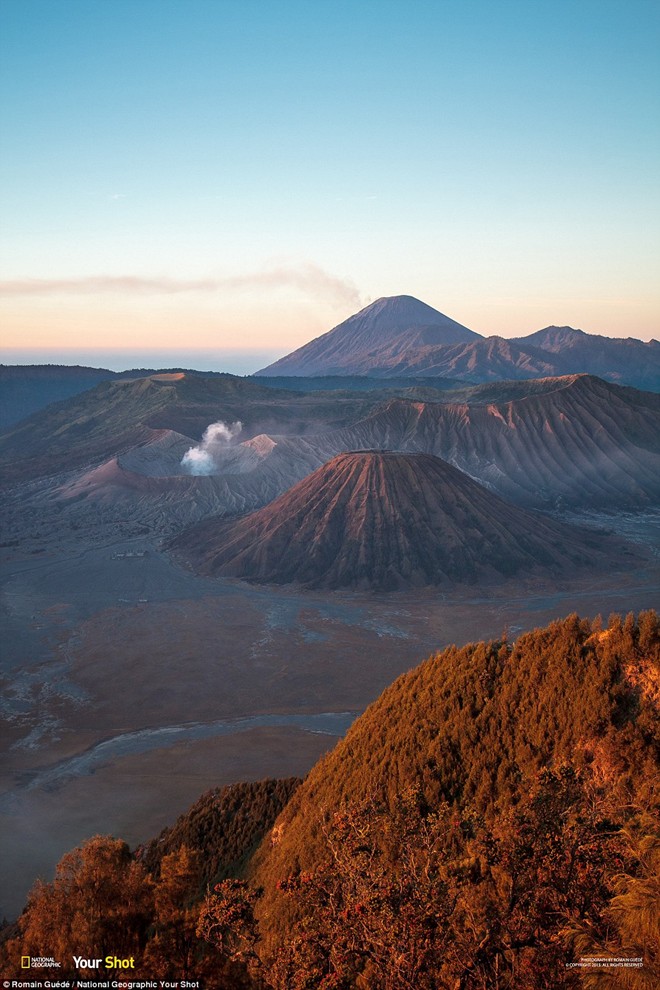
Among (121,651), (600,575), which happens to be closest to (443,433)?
(600,575)

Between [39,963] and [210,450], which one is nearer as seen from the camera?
[39,963]

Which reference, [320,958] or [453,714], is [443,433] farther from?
[320,958]

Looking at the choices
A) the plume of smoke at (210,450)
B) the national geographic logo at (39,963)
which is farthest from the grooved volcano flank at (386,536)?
the national geographic logo at (39,963)

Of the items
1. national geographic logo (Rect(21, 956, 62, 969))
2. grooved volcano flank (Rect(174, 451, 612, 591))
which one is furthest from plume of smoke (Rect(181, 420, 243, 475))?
national geographic logo (Rect(21, 956, 62, 969))

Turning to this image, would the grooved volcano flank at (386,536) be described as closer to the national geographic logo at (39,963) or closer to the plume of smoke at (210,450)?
the plume of smoke at (210,450)

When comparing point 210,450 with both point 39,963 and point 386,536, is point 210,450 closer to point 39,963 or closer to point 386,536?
point 386,536

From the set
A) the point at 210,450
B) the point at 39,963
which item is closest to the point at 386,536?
the point at 210,450
